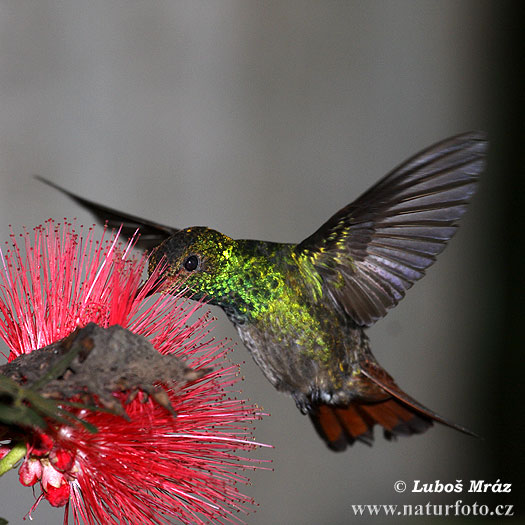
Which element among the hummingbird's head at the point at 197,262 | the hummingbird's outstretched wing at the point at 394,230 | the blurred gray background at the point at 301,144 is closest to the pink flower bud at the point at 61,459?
the hummingbird's head at the point at 197,262

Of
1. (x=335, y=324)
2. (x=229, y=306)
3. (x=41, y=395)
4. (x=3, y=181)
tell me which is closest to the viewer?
A: (x=41, y=395)

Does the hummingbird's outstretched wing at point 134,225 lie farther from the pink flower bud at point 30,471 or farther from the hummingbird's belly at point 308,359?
the pink flower bud at point 30,471

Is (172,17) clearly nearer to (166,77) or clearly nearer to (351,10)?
(166,77)

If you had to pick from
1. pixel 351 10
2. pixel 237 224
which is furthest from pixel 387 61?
pixel 237 224

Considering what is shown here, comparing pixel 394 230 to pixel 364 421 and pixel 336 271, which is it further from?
pixel 364 421

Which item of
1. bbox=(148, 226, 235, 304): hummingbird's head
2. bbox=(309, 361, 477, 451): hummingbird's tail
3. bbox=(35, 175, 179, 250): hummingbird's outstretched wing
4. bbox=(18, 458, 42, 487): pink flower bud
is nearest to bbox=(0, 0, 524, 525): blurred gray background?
bbox=(35, 175, 179, 250): hummingbird's outstretched wing

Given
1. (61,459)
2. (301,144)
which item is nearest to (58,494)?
(61,459)

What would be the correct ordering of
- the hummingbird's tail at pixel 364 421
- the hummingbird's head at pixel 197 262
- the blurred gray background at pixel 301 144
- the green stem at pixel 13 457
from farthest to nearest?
the blurred gray background at pixel 301 144 → the hummingbird's tail at pixel 364 421 → the hummingbird's head at pixel 197 262 → the green stem at pixel 13 457
